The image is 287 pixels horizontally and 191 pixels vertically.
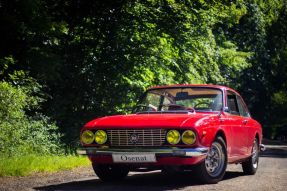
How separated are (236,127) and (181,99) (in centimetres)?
105

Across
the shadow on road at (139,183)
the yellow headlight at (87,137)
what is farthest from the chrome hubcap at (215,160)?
the yellow headlight at (87,137)

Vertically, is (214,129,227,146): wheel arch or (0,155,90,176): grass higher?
(214,129,227,146): wheel arch

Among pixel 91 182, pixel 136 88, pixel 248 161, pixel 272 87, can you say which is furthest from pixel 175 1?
pixel 272 87

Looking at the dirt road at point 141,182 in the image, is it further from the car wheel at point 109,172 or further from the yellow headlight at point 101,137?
the yellow headlight at point 101,137

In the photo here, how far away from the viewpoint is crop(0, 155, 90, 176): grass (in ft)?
31.2

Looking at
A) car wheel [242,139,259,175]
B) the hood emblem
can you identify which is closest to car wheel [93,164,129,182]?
the hood emblem

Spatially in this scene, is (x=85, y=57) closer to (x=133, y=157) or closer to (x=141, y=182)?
(x=141, y=182)

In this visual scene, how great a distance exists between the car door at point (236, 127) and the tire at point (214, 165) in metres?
0.56

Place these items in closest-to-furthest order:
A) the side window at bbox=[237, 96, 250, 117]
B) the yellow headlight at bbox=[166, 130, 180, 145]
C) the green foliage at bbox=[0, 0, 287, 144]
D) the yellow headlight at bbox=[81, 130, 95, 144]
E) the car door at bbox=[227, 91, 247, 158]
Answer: the yellow headlight at bbox=[166, 130, 180, 145]
the yellow headlight at bbox=[81, 130, 95, 144]
the car door at bbox=[227, 91, 247, 158]
the side window at bbox=[237, 96, 250, 117]
the green foliage at bbox=[0, 0, 287, 144]

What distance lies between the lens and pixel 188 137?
301 inches

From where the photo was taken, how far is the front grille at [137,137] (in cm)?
777

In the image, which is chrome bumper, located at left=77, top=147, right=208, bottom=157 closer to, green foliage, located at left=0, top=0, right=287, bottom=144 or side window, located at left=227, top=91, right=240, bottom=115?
side window, located at left=227, top=91, right=240, bottom=115

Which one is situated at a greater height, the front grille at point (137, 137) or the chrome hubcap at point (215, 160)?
the front grille at point (137, 137)

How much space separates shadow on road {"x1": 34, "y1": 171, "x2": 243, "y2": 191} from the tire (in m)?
0.21
